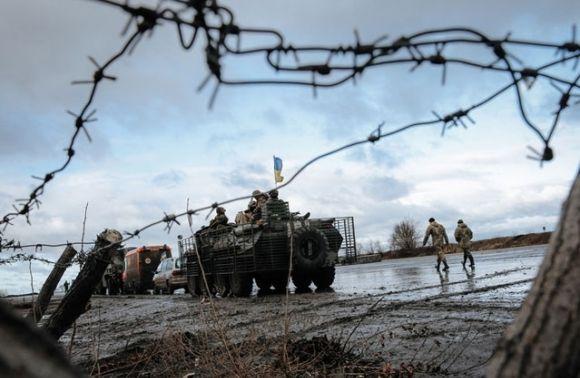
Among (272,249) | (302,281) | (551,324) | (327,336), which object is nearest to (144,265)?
(302,281)

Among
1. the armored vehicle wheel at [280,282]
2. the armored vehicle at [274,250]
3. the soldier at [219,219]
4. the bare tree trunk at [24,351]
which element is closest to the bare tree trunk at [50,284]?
the bare tree trunk at [24,351]

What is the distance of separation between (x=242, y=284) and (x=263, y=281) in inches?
27.2

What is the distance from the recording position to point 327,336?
22.8ft

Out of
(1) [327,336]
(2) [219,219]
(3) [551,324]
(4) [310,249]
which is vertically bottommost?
(1) [327,336]

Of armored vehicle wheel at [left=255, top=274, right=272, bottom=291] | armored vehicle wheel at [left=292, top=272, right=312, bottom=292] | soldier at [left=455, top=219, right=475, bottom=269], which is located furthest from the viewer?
soldier at [left=455, top=219, right=475, bottom=269]

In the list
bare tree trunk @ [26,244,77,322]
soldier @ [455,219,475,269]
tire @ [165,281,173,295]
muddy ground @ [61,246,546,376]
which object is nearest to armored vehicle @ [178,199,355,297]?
muddy ground @ [61,246,546,376]

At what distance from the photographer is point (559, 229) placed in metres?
1.25

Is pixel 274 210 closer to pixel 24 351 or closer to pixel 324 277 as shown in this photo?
pixel 324 277

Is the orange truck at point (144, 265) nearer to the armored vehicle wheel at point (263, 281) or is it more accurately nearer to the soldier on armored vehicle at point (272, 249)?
the soldier on armored vehicle at point (272, 249)

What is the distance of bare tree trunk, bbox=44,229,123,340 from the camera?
391 centimetres

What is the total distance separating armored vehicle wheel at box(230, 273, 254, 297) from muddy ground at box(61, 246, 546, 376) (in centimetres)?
187

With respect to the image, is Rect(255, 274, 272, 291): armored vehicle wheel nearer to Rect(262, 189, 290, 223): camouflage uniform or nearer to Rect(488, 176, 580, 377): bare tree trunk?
Rect(262, 189, 290, 223): camouflage uniform

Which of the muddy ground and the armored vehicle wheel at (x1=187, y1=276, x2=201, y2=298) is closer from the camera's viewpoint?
the muddy ground

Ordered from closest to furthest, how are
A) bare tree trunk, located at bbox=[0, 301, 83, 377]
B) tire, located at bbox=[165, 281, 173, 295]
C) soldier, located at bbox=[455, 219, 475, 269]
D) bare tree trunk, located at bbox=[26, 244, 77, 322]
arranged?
bare tree trunk, located at bbox=[0, 301, 83, 377]
bare tree trunk, located at bbox=[26, 244, 77, 322]
soldier, located at bbox=[455, 219, 475, 269]
tire, located at bbox=[165, 281, 173, 295]
